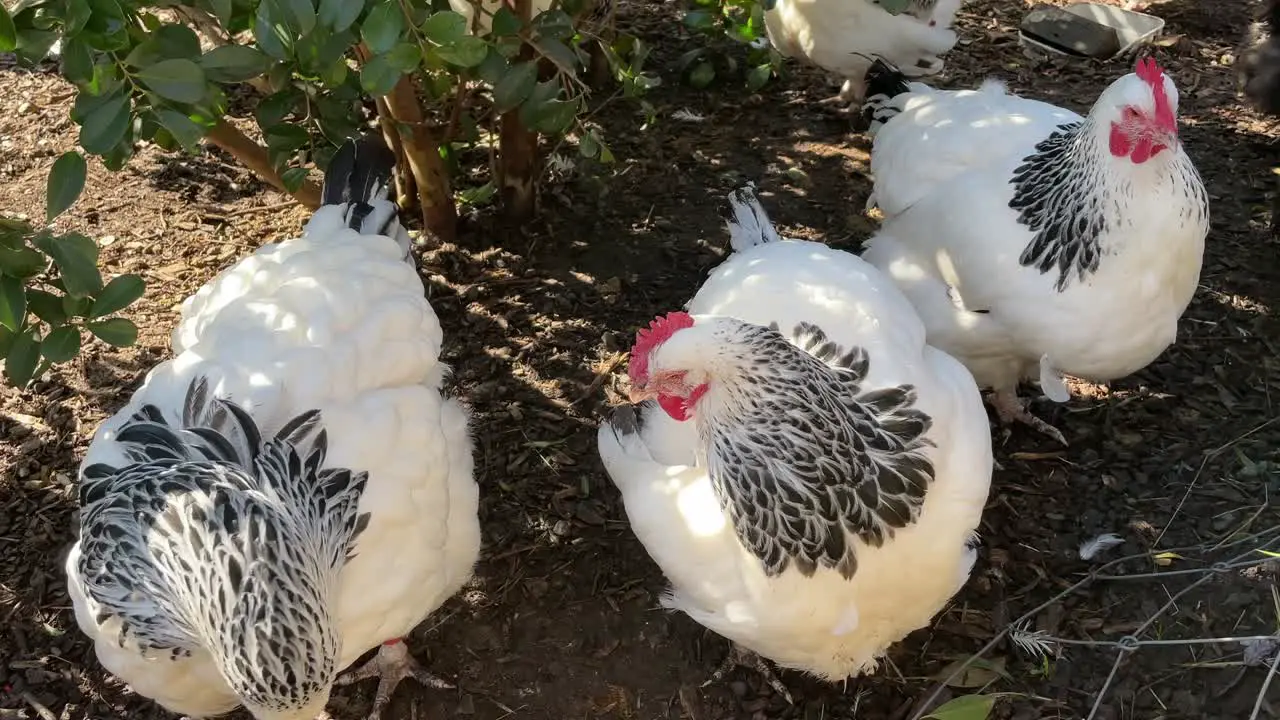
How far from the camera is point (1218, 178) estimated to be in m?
4.41

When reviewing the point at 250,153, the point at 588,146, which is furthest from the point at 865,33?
the point at 250,153

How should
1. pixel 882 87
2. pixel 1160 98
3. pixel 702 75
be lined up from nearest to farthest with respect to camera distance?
pixel 1160 98 < pixel 882 87 < pixel 702 75

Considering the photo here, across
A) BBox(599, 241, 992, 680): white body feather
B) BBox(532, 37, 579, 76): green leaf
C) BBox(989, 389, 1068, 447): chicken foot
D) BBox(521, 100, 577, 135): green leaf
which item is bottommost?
BBox(989, 389, 1068, 447): chicken foot

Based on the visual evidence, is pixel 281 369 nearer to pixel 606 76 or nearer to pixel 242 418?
pixel 242 418

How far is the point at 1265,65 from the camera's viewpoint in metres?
3.94

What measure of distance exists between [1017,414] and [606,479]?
1.64 metres

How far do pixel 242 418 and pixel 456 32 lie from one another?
1.14m

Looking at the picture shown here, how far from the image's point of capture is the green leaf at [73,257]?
6.71 feet

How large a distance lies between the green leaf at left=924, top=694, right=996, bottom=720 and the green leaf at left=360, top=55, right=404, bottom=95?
229 centimetres

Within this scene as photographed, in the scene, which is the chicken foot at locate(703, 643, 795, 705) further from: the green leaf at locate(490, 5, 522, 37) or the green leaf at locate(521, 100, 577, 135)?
the green leaf at locate(490, 5, 522, 37)

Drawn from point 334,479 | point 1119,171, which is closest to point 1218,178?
point 1119,171

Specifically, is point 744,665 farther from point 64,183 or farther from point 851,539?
point 64,183

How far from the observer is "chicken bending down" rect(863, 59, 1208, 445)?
9.18ft

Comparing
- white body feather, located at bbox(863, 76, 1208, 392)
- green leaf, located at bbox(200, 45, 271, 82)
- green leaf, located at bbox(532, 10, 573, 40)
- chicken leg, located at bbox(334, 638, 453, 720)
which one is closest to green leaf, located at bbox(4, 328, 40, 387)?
green leaf, located at bbox(200, 45, 271, 82)
